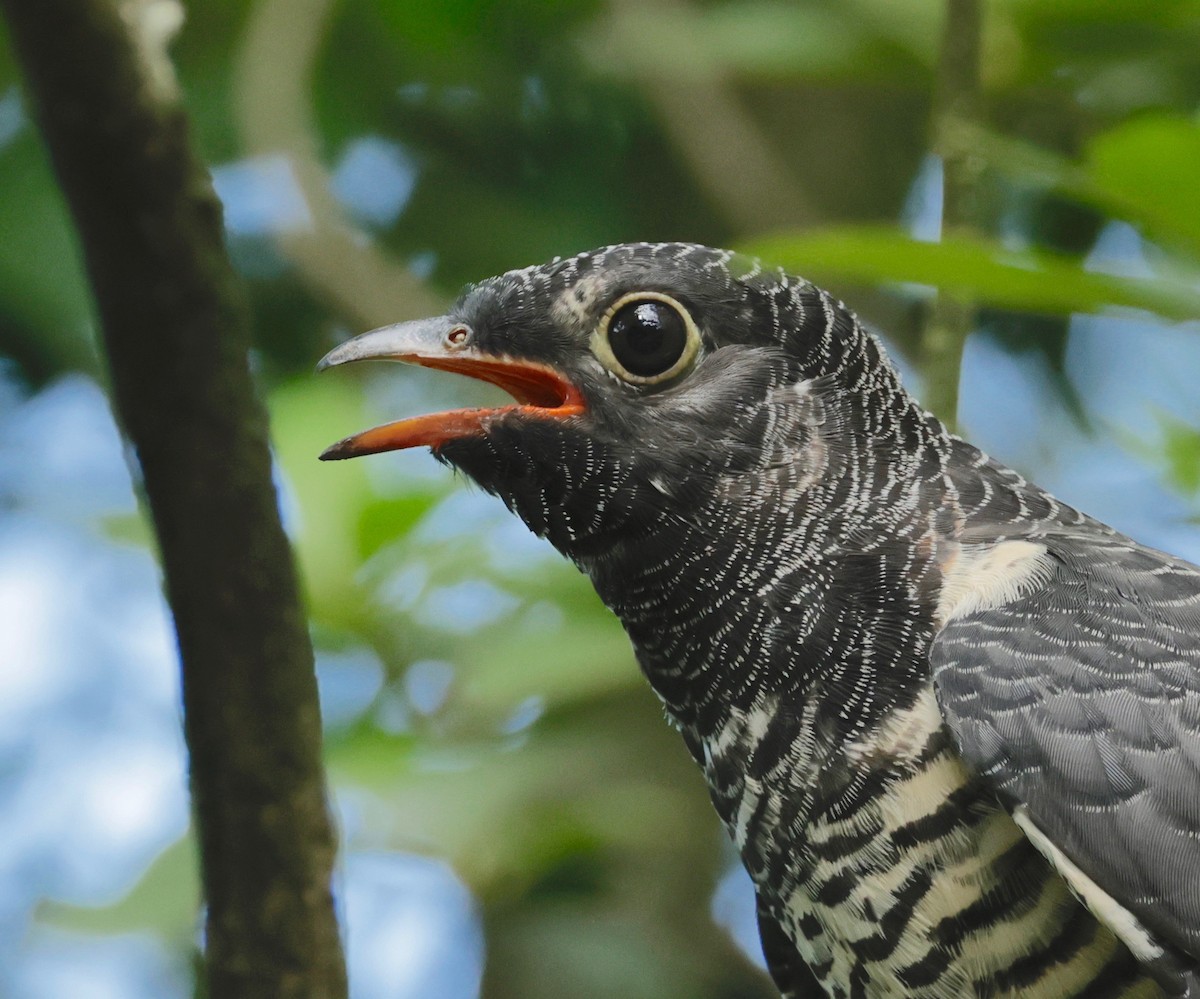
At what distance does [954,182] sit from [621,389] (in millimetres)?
827

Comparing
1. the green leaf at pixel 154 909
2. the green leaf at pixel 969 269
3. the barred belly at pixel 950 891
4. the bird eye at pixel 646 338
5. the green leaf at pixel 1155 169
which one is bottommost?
the green leaf at pixel 154 909

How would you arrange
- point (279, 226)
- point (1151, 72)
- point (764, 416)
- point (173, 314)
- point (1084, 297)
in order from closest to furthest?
point (173, 314) → point (1084, 297) → point (764, 416) → point (1151, 72) → point (279, 226)

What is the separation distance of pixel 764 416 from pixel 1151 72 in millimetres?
2288

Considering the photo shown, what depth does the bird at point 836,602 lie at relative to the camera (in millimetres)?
2143

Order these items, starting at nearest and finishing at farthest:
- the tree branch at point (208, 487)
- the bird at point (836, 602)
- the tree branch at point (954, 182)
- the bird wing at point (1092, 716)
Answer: the tree branch at point (208, 487) → the bird wing at point (1092, 716) → the bird at point (836, 602) → the tree branch at point (954, 182)

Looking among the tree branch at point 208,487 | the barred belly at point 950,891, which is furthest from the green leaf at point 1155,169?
the tree branch at point 208,487

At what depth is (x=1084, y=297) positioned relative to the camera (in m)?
2.09

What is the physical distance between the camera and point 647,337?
2375mm

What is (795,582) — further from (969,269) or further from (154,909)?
(154,909)

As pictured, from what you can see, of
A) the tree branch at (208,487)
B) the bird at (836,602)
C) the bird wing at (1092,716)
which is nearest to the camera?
the tree branch at (208,487)

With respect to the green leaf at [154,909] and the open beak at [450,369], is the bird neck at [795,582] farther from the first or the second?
the green leaf at [154,909]

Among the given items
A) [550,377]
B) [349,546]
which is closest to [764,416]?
[550,377]

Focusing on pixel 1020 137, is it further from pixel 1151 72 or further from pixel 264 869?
pixel 264 869

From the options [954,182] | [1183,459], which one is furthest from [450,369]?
[1183,459]
